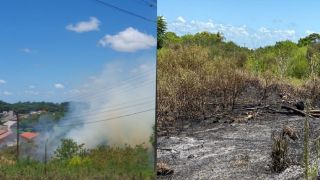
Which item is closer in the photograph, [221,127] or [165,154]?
[165,154]

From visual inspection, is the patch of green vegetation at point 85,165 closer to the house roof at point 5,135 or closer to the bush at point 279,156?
the house roof at point 5,135

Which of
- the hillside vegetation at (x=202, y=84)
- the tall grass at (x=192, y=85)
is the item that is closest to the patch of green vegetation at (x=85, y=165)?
the hillside vegetation at (x=202, y=84)

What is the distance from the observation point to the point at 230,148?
23.0 ft

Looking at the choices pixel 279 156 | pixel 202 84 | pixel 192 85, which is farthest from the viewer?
pixel 202 84

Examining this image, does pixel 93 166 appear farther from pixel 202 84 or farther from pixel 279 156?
pixel 202 84

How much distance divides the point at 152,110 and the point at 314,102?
35.7 feet

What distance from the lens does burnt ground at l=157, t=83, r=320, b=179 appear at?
227 inches

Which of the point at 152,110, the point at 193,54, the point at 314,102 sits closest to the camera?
the point at 152,110

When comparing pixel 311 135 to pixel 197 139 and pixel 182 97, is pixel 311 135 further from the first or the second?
pixel 182 97

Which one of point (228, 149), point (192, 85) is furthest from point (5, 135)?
point (192, 85)

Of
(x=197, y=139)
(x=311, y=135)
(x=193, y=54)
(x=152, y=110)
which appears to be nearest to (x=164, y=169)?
(x=197, y=139)

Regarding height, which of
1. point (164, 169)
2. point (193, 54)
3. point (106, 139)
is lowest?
point (164, 169)

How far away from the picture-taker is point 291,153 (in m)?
6.35

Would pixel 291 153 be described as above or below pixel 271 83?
below
